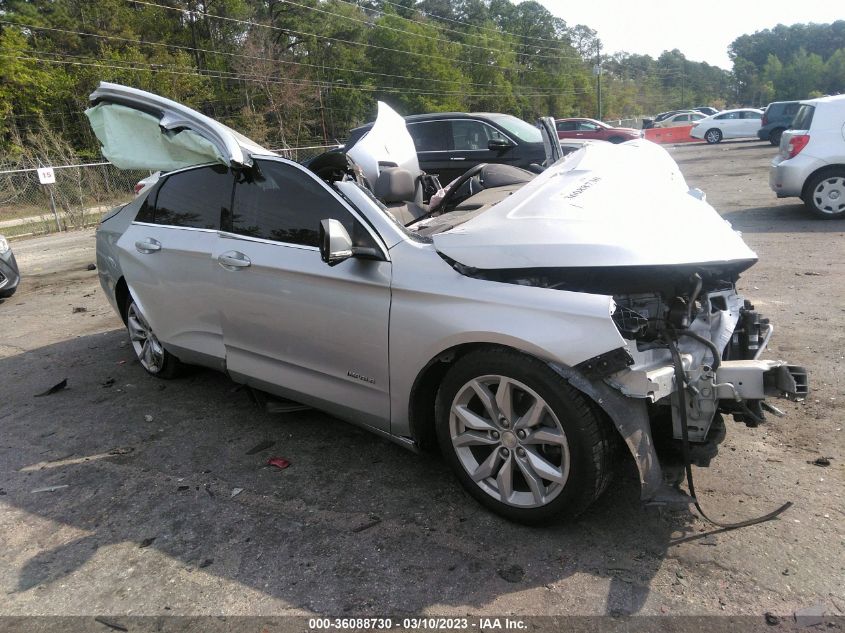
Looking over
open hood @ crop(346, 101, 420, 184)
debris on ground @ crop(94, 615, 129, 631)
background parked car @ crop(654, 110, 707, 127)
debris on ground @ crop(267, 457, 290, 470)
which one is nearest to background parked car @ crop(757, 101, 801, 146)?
background parked car @ crop(654, 110, 707, 127)

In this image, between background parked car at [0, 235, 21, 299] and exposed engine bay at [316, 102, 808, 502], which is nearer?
exposed engine bay at [316, 102, 808, 502]

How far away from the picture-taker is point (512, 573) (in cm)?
267

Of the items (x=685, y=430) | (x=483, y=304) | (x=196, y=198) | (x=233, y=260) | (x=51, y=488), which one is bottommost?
(x=51, y=488)

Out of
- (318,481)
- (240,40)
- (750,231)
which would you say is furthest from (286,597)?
(240,40)

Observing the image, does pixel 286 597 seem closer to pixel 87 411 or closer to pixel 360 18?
pixel 87 411

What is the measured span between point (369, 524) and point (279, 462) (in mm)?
901

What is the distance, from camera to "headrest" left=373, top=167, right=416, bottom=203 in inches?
164

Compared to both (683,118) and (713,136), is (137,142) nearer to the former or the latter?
(713,136)

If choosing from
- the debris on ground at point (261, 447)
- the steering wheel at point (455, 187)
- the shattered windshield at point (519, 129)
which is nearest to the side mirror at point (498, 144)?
the shattered windshield at point (519, 129)

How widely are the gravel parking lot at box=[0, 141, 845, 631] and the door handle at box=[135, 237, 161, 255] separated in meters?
1.12

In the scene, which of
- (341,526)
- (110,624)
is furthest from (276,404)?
(110,624)

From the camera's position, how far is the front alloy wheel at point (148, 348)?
5035 mm

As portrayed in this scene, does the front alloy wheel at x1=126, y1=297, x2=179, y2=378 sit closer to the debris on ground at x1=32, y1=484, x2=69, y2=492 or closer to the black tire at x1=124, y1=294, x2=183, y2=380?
the black tire at x1=124, y1=294, x2=183, y2=380

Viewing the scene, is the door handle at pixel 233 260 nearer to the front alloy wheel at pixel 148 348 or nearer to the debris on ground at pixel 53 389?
the front alloy wheel at pixel 148 348
